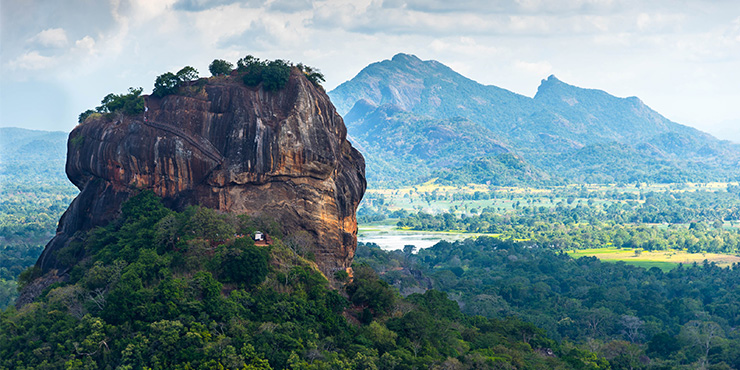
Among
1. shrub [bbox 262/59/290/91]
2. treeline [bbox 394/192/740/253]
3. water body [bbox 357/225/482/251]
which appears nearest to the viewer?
shrub [bbox 262/59/290/91]

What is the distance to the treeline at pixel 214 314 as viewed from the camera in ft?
110

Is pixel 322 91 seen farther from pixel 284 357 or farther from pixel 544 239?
pixel 544 239

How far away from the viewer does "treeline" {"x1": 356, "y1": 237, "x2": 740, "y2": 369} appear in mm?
55781

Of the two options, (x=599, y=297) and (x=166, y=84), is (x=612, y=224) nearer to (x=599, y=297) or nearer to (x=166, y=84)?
(x=599, y=297)

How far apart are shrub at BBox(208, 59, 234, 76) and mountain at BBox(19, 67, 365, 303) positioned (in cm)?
155

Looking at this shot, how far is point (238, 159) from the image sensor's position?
43625 mm

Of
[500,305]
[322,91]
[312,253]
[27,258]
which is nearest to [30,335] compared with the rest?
[312,253]

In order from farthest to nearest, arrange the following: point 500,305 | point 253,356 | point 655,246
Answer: point 655,246
point 500,305
point 253,356

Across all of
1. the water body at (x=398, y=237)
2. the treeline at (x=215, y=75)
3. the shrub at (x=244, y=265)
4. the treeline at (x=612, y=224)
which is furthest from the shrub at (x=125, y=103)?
the treeline at (x=612, y=224)

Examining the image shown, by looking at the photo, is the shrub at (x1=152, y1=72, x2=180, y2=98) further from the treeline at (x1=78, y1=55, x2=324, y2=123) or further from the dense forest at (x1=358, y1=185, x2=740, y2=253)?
the dense forest at (x1=358, y1=185, x2=740, y2=253)

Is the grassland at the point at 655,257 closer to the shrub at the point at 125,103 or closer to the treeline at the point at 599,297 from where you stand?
the treeline at the point at 599,297

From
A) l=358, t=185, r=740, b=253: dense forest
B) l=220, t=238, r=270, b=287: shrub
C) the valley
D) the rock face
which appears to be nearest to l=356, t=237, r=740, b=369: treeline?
the valley

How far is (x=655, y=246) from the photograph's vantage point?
123 meters

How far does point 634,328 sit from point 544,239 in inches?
2492
